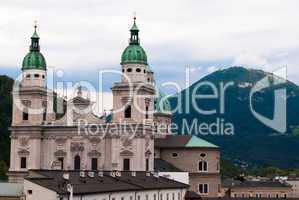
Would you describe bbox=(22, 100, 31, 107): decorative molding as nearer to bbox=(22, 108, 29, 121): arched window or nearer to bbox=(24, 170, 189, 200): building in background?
bbox=(22, 108, 29, 121): arched window

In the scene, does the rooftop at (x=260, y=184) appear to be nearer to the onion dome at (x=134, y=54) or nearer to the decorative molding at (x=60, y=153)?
the onion dome at (x=134, y=54)

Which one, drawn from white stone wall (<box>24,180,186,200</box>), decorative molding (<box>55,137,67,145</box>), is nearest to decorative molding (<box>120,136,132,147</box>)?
decorative molding (<box>55,137,67,145</box>)

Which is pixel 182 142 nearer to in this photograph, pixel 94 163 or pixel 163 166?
pixel 163 166

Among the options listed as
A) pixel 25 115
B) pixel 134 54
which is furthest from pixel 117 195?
pixel 25 115

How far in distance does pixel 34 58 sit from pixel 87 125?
11275mm

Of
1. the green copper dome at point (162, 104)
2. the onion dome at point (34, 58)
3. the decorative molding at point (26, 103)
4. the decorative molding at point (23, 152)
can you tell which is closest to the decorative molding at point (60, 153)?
the decorative molding at point (23, 152)

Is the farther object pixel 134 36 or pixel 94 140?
pixel 134 36

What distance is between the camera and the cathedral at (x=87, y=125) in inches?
3541

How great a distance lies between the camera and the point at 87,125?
9181cm

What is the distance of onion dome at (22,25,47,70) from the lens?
95.6m

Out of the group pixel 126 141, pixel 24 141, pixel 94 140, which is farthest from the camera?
pixel 24 141

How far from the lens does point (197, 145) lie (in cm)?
10044

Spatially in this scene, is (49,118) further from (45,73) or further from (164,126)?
(164,126)

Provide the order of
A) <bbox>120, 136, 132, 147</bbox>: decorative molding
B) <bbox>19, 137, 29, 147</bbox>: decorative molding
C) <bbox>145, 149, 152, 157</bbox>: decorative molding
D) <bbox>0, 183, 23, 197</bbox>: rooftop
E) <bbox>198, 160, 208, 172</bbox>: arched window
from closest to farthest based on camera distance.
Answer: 1. <bbox>0, 183, 23, 197</bbox>: rooftop
2. <bbox>120, 136, 132, 147</bbox>: decorative molding
3. <bbox>145, 149, 152, 157</bbox>: decorative molding
4. <bbox>19, 137, 29, 147</bbox>: decorative molding
5. <bbox>198, 160, 208, 172</bbox>: arched window
